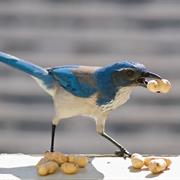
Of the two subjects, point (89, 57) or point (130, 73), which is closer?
point (130, 73)

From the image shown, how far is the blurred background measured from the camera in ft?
7.07

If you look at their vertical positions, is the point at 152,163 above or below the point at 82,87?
below

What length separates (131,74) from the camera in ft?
3.83

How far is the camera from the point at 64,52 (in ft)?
7.07

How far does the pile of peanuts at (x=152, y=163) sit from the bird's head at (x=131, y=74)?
127 mm

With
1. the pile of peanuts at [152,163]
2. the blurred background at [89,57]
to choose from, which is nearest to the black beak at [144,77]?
the pile of peanuts at [152,163]

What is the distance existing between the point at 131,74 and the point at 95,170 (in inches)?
6.8

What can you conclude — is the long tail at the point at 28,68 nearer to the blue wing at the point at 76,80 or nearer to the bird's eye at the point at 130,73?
the blue wing at the point at 76,80

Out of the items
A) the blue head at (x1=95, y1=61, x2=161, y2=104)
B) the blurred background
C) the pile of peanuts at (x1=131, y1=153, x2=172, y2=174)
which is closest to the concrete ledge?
the pile of peanuts at (x1=131, y1=153, x2=172, y2=174)

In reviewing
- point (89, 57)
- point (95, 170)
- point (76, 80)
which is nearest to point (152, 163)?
point (95, 170)

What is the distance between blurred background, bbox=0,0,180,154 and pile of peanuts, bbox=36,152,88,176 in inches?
38.0

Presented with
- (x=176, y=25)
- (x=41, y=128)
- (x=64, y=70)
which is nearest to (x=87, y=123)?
(x=41, y=128)

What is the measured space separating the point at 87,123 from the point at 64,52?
0.76 ft

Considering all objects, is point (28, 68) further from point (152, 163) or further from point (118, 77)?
point (152, 163)
